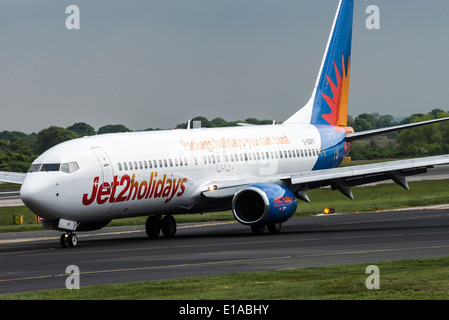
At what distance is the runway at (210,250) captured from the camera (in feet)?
87.1

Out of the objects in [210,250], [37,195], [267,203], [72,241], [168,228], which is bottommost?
[210,250]

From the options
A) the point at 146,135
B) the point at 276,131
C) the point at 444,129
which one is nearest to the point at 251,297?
the point at 146,135

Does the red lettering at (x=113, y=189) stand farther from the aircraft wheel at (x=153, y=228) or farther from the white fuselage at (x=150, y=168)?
the aircraft wheel at (x=153, y=228)

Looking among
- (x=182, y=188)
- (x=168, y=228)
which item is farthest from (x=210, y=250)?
(x=168, y=228)

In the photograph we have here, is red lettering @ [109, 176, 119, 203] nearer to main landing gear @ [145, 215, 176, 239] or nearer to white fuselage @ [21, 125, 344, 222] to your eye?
white fuselage @ [21, 125, 344, 222]

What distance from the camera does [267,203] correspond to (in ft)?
127

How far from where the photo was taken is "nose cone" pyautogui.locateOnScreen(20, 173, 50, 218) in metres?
34.3

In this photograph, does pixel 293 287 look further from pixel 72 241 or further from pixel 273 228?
pixel 273 228

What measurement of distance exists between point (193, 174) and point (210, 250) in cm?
785

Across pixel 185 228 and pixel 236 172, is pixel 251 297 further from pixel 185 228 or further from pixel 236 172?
pixel 185 228

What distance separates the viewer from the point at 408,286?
68.5 feet

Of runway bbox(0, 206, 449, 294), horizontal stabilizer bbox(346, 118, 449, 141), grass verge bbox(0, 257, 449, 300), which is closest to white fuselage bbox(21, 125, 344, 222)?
runway bbox(0, 206, 449, 294)

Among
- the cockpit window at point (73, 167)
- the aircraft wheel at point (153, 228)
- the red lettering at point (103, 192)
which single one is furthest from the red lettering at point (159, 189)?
the cockpit window at point (73, 167)
